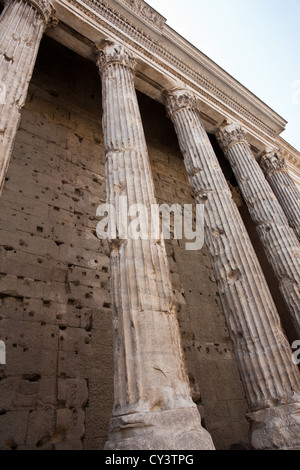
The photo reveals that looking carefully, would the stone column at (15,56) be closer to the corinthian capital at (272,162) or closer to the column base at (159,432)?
the column base at (159,432)

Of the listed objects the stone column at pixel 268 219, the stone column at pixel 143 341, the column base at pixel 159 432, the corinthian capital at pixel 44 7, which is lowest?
the column base at pixel 159 432

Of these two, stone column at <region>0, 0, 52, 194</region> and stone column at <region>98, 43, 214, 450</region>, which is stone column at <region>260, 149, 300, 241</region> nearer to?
stone column at <region>98, 43, 214, 450</region>

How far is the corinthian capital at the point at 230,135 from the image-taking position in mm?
6848

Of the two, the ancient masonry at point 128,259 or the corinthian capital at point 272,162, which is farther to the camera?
the corinthian capital at point 272,162

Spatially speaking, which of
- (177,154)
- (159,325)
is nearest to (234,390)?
(159,325)

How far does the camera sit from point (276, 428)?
10.1ft

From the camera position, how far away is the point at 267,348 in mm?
3660

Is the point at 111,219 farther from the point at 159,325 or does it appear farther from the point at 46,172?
the point at 46,172

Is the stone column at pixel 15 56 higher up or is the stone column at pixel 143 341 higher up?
the stone column at pixel 15 56

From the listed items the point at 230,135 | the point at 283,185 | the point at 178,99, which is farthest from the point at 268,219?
the point at 178,99

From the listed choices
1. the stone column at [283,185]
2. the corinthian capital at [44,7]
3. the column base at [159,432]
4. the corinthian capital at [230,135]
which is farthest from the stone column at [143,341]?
the stone column at [283,185]

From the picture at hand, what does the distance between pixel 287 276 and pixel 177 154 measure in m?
5.07

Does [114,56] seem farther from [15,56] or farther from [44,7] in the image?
[15,56]

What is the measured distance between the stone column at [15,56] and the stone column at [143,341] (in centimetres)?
121
